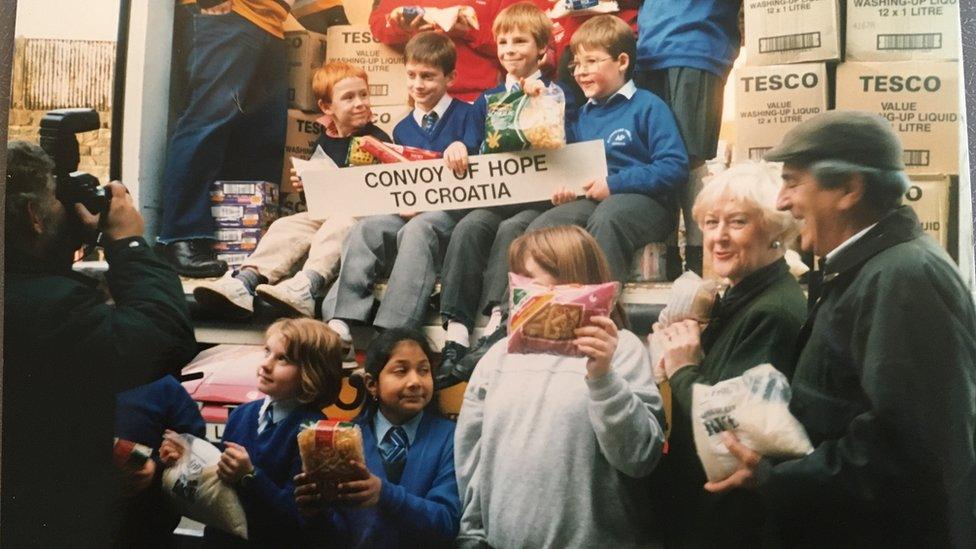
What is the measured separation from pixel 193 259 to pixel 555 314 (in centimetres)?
94

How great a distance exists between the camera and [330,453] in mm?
2143

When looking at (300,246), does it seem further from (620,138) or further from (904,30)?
(904,30)

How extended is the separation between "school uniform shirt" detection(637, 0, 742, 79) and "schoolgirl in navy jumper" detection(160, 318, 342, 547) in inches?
40.1

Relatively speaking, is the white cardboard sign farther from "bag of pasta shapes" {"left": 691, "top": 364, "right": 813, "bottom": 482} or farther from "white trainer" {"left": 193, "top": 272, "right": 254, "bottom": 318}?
"bag of pasta shapes" {"left": 691, "top": 364, "right": 813, "bottom": 482}

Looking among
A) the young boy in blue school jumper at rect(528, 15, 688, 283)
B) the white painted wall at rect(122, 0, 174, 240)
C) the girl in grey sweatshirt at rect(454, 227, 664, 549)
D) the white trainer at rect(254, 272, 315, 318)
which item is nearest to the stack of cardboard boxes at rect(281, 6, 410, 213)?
the white trainer at rect(254, 272, 315, 318)

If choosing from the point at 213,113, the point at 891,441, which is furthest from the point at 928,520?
the point at 213,113

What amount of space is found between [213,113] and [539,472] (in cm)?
121

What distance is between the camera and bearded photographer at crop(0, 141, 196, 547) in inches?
91.2

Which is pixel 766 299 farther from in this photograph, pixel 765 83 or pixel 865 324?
pixel 765 83

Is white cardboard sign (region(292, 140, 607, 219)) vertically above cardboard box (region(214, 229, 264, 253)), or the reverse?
white cardboard sign (region(292, 140, 607, 219))

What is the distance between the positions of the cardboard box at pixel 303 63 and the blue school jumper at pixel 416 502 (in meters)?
0.83

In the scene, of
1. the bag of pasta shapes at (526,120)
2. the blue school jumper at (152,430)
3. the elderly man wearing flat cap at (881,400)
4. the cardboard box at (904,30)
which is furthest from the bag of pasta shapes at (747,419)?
the blue school jumper at (152,430)

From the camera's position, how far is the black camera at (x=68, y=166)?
237cm

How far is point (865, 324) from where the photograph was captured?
1.99 metres
